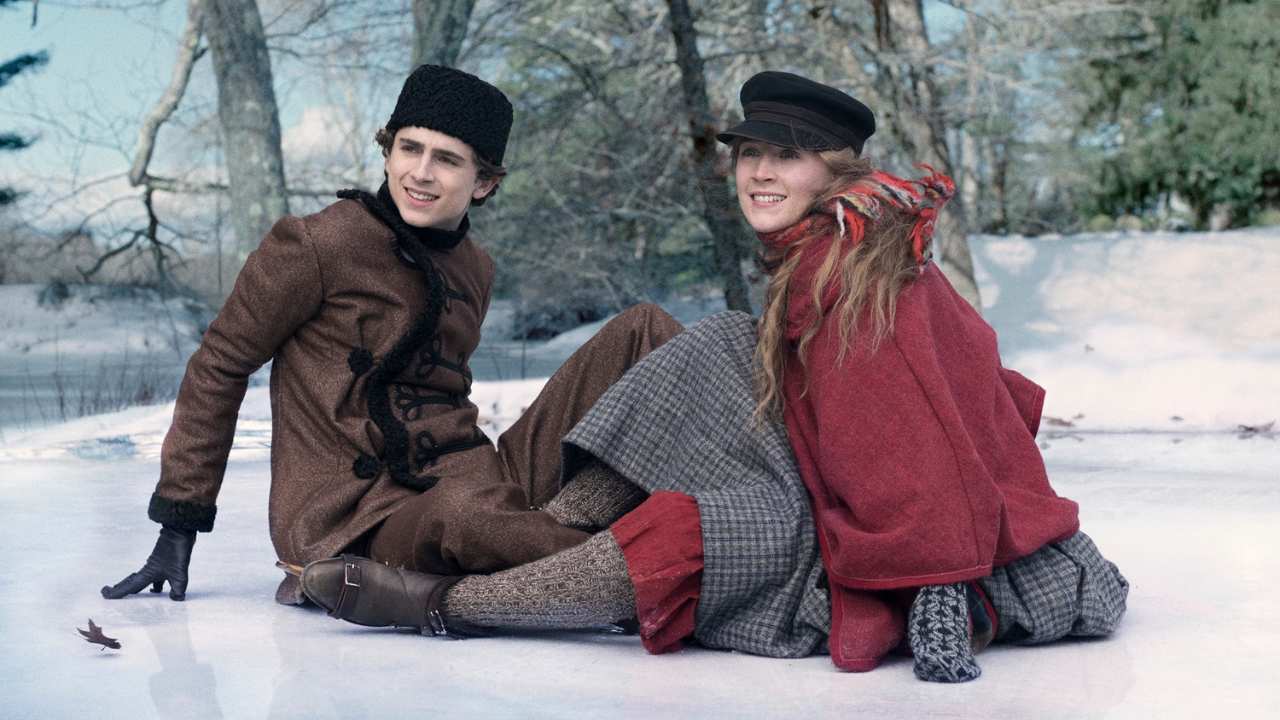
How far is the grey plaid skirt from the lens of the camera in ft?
8.49

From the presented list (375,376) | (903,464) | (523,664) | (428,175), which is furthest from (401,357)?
(903,464)

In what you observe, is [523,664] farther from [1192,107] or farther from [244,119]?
[1192,107]

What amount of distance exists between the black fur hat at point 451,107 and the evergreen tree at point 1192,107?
15.5 metres

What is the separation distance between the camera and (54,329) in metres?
11.8

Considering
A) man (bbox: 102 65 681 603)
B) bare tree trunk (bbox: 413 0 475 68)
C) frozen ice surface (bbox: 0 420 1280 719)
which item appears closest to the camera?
frozen ice surface (bbox: 0 420 1280 719)

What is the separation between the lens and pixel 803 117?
112 inches

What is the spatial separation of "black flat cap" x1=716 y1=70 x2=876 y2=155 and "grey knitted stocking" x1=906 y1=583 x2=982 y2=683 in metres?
0.96

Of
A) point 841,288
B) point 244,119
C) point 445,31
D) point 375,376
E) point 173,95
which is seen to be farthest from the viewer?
point 173,95

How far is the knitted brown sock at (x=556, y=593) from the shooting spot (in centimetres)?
258

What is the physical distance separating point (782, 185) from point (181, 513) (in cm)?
148

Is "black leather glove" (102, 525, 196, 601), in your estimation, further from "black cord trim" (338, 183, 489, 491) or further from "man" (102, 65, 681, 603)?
"black cord trim" (338, 183, 489, 491)

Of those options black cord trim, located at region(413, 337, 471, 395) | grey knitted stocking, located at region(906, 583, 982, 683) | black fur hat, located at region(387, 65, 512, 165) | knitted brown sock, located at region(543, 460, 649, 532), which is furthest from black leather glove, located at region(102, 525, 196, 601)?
grey knitted stocking, located at region(906, 583, 982, 683)

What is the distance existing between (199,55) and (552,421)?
9.24 metres

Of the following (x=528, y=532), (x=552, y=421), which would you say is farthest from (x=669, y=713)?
(x=552, y=421)
